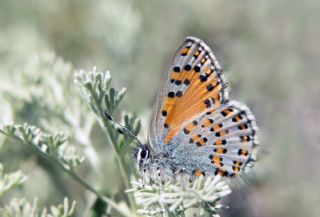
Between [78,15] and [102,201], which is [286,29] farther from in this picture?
[102,201]

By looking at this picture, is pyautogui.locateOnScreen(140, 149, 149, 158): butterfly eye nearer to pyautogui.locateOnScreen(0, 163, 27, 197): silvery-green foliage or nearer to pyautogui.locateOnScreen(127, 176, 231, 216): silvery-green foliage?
pyautogui.locateOnScreen(127, 176, 231, 216): silvery-green foliage

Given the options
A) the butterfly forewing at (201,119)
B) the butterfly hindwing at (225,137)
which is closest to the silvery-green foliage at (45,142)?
the butterfly forewing at (201,119)

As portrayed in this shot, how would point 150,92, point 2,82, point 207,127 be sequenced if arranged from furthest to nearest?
point 150,92, point 2,82, point 207,127

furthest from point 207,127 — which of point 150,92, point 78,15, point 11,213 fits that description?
point 78,15

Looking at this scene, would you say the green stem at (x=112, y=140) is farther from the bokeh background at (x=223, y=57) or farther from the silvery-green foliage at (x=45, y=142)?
the bokeh background at (x=223, y=57)

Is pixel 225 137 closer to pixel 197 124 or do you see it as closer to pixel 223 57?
pixel 197 124

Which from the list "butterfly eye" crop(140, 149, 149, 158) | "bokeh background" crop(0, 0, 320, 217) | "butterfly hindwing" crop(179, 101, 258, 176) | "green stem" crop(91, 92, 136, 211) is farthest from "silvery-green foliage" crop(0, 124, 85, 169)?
"bokeh background" crop(0, 0, 320, 217)

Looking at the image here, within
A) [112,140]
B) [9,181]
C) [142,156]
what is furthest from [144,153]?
[9,181]
